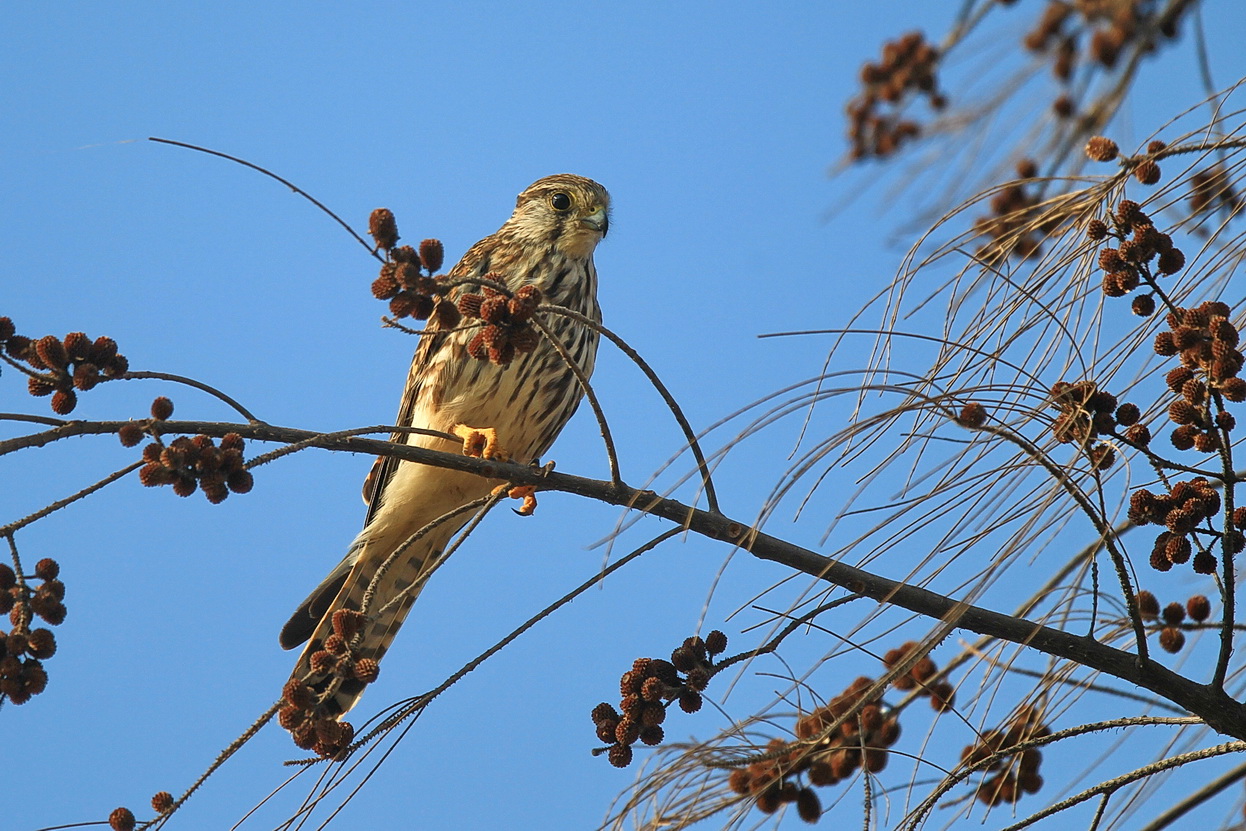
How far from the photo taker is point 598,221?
455cm

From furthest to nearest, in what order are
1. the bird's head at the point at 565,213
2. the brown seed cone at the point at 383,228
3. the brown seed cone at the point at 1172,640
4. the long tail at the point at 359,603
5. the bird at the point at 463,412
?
the bird's head at the point at 565,213 < the bird at the point at 463,412 < the long tail at the point at 359,603 < the brown seed cone at the point at 1172,640 < the brown seed cone at the point at 383,228

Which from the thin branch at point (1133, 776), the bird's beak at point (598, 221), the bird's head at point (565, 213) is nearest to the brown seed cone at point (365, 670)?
the thin branch at point (1133, 776)

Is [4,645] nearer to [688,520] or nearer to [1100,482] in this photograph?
[688,520]

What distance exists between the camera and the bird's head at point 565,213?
443 cm

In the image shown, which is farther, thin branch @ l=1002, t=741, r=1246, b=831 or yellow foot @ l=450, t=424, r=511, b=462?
→ yellow foot @ l=450, t=424, r=511, b=462

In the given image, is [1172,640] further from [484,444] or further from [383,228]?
[484,444]

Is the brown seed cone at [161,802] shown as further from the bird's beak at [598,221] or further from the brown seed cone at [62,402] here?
the bird's beak at [598,221]

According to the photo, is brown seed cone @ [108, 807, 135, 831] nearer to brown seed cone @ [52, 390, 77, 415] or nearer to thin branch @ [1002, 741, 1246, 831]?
brown seed cone @ [52, 390, 77, 415]

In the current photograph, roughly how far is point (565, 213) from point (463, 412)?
993mm

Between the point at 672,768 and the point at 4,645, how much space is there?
109 cm

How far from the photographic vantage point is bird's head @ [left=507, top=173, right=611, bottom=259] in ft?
14.5

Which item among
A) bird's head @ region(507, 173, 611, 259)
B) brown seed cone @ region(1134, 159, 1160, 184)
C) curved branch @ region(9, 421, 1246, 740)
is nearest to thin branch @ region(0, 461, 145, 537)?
curved branch @ region(9, 421, 1246, 740)

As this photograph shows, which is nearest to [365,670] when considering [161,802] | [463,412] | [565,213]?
[161,802]

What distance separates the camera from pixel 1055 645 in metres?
2.07
